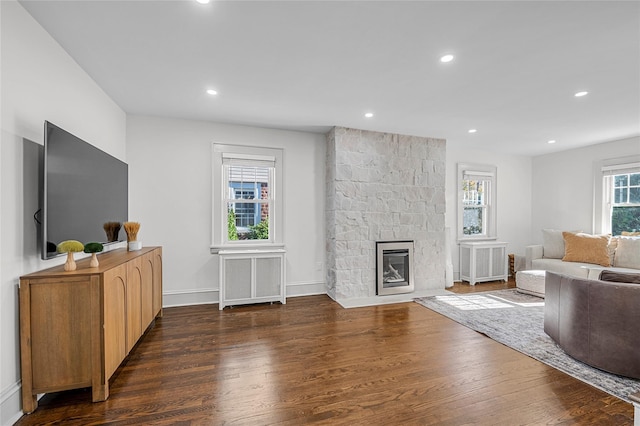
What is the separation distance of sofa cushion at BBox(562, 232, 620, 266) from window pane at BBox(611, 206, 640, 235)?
1.82 ft

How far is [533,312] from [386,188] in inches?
98.8

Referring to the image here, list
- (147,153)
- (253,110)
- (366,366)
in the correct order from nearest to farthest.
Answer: (366,366)
(253,110)
(147,153)

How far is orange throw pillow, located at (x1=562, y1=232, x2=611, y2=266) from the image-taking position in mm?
4457

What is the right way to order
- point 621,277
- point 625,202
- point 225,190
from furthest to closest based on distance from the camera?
point 625,202 < point 225,190 < point 621,277

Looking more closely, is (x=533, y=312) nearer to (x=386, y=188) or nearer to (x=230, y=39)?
(x=386, y=188)

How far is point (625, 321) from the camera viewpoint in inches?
85.1

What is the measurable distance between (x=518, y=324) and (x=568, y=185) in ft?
12.4

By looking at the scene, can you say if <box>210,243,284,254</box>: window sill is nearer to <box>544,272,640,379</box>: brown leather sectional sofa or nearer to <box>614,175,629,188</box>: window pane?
<box>544,272,640,379</box>: brown leather sectional sofa

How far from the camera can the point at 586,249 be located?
4.61 metres

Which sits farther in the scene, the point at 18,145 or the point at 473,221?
the point at 473,221

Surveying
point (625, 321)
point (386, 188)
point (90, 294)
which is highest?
point (386, 188)

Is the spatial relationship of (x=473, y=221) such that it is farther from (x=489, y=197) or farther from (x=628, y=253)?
(x=628, y=253)

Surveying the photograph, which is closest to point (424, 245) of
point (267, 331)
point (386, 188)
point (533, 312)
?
point (386, 188)

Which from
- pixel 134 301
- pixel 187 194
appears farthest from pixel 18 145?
pixel 187 194
